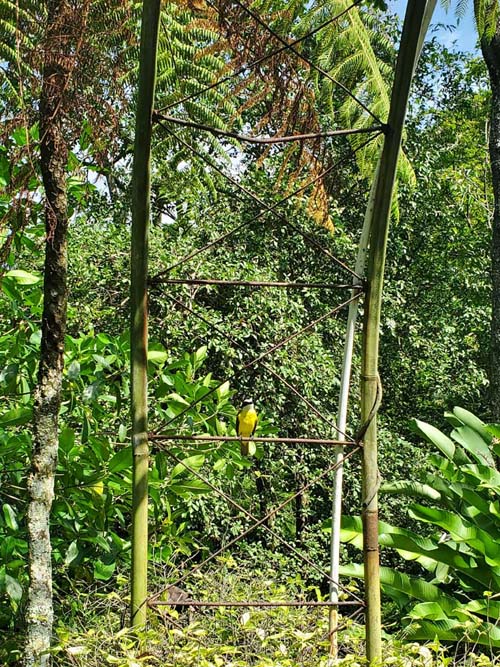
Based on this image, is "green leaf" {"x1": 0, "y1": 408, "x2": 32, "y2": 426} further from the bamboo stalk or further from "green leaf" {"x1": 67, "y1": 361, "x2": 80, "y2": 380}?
the bamboo stalk

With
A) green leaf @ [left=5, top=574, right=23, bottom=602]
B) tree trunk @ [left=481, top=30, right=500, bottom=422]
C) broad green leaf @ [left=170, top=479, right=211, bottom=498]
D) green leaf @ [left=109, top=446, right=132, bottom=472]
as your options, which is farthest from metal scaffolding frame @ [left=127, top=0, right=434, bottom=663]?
tree trunk @ [left=481, top=30, right=500, bottom=422]

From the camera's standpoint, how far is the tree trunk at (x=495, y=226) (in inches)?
159

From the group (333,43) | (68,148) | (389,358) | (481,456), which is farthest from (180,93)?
(389,358)

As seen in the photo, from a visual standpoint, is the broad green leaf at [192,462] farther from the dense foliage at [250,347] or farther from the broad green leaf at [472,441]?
the broad green leaf at [472,441]

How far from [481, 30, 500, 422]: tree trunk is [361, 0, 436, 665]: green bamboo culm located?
211 centimetres

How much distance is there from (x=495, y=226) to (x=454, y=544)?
1.96m

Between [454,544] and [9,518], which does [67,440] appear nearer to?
[9,518]

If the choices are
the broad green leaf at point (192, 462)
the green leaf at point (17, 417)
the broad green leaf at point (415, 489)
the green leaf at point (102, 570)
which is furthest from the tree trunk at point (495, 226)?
the green leaf at point (17, 417)

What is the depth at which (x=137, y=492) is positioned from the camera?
200 centimetres

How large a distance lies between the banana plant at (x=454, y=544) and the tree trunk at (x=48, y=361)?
1.13 meters

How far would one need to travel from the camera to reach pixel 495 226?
4.07 metres

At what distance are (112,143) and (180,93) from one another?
68 centimetres

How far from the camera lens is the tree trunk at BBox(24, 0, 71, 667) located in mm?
1904

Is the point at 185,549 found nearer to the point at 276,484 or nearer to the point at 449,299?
the point at 276,484
